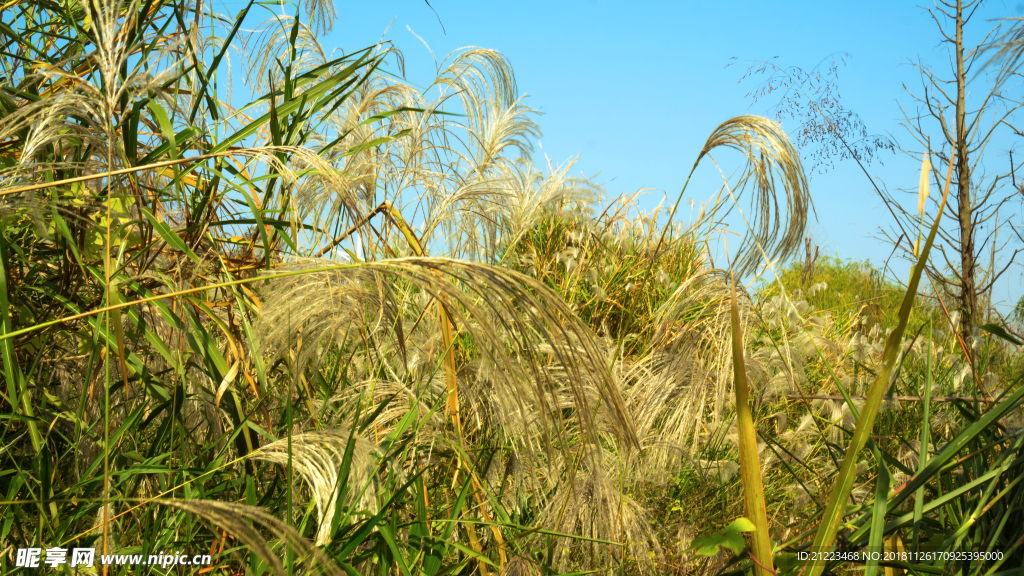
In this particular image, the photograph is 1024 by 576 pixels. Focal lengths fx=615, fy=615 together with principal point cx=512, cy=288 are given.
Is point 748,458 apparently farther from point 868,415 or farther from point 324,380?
point 324,380

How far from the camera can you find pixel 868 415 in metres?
0.80

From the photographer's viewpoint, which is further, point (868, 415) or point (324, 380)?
point (324, 380)

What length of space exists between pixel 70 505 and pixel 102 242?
1.91 feet

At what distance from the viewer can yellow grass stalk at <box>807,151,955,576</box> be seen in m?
0.75

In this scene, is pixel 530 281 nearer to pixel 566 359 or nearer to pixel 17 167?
pixel 566 359

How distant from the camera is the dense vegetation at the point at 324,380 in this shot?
A: 0.96 metres

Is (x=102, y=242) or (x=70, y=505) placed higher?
(x=102, y=242)

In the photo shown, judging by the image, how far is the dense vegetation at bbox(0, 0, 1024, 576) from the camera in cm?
96

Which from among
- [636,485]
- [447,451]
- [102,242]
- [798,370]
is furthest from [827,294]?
[102,242]

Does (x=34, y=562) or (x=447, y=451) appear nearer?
(x=34, y=562)

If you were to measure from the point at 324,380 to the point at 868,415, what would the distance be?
1235mm

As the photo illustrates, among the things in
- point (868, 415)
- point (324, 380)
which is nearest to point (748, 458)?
point (868, 415)

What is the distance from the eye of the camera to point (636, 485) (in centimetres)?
188

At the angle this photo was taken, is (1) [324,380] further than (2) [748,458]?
Yes
